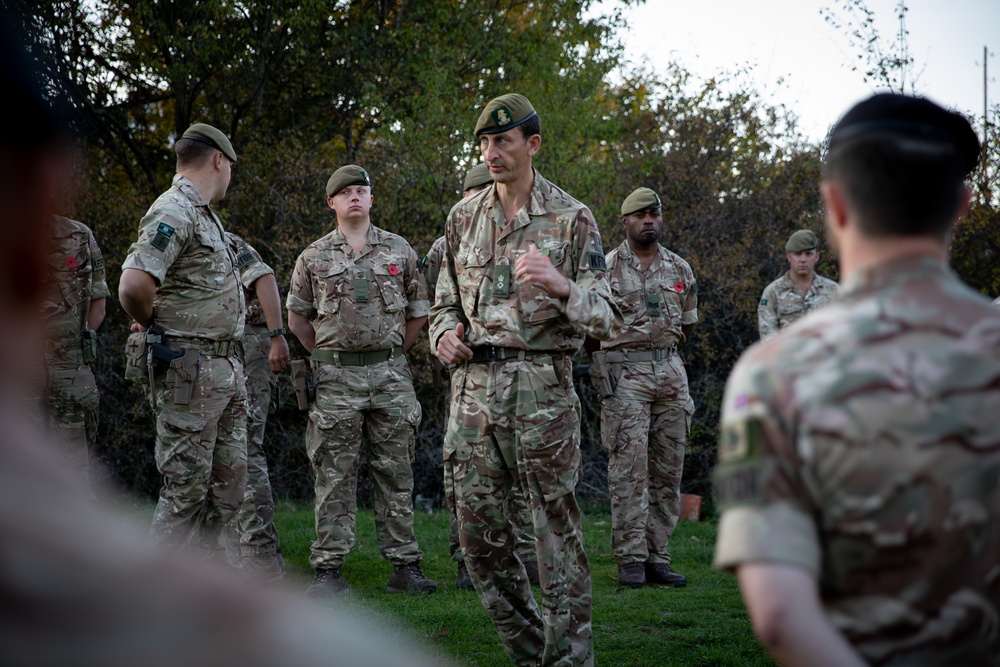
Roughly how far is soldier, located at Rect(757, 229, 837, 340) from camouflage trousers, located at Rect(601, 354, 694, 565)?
3.49 meters

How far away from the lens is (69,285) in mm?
7562

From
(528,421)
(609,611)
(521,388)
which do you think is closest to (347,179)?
(521,388)

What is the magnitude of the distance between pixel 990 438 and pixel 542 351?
3130 mm

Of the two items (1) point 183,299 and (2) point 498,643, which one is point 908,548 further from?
(1) point 183,299

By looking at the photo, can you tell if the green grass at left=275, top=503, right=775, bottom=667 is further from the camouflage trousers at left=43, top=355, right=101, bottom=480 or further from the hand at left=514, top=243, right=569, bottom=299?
the hand at left=514, top=243, right=569, bottom=299

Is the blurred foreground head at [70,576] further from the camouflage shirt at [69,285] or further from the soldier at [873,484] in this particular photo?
the camouflage shirt at [69,285]

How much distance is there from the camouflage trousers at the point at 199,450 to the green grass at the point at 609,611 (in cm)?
133

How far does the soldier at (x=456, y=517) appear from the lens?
503 centimetres

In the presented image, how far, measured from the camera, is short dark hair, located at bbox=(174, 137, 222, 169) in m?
6.11

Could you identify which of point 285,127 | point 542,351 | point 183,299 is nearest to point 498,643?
point 542,351

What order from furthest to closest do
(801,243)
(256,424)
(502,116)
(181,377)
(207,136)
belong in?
(801,243) < (256,424) < (207,136) < (181,377) < (502,116)

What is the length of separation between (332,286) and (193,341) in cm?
164

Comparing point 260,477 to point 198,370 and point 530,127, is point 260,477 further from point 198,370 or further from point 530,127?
point 530,127

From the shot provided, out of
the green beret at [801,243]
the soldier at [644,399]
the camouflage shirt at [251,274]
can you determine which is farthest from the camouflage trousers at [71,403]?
the green beret at [801,243]
